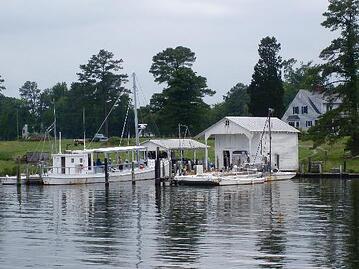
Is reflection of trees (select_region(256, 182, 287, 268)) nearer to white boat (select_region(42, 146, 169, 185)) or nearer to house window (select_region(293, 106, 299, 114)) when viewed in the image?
white boat (select_region(42, 146, 169, 185))

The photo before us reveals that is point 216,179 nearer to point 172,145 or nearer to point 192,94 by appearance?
point 172,145

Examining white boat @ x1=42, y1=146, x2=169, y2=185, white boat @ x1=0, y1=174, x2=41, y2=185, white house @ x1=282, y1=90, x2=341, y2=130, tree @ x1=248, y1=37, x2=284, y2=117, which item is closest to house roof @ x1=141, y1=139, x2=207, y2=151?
white boat @ x1=42, y1=146, x2=169, y2=185

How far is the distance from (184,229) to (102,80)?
10708 centimetres

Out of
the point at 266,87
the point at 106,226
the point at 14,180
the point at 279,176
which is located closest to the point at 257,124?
the point at 279,176

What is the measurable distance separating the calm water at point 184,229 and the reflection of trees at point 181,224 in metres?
0.04

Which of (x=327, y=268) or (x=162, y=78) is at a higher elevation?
(x=162, y=78)

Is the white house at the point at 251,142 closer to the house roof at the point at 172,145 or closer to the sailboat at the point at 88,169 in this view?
the house roof at the point at 172,145

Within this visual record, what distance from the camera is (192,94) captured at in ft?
401

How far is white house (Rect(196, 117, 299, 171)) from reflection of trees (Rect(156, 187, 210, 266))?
68.5 feet

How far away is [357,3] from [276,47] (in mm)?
41530

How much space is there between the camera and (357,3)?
280 ft

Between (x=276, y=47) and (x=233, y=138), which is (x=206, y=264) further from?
(x=276, y=47)

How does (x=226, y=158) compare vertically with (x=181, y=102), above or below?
below

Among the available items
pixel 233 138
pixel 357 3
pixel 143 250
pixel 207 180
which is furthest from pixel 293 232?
pixel 357 3
